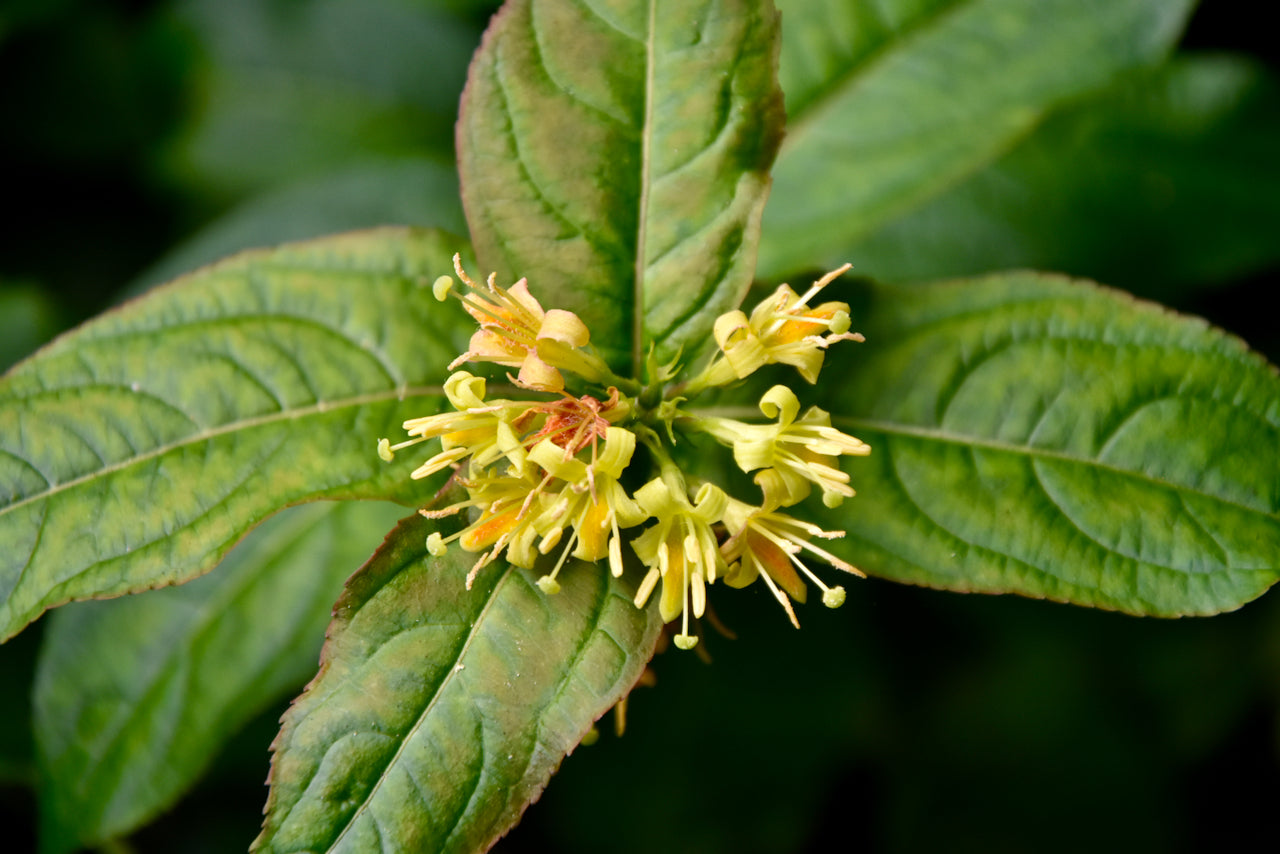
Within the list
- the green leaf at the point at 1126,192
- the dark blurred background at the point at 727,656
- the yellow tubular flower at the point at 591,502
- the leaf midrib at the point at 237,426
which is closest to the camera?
the yellow tubular flower at the point at 591,502

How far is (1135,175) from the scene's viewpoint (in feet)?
6.75

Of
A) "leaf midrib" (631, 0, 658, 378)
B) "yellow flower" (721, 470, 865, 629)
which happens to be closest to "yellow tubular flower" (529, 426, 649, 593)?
"yellow flower" (721, 470, 865, 629)

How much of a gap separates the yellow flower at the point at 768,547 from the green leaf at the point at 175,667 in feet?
2.30

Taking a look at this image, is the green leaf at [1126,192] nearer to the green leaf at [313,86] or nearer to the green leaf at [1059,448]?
the green leaf at [1059,448]

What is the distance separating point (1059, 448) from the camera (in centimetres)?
121

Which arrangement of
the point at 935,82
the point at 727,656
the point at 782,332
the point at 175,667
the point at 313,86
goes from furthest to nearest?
1. the point at 313,86
2. the point at 727,656
3. the point at 935,82
4. the point at 175,667
5. the point at 782,332

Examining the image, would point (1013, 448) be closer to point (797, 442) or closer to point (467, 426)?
point (797, 442)

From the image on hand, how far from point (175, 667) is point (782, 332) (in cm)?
118

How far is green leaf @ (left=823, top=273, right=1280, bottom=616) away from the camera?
1.14 meters

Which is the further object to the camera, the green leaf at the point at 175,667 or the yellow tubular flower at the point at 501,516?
the green leaf at the point at 175,667

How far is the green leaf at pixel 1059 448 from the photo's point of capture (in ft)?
3.75

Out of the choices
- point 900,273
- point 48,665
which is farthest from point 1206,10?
point 48,665

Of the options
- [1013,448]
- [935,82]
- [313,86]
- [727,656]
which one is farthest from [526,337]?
[313,86]

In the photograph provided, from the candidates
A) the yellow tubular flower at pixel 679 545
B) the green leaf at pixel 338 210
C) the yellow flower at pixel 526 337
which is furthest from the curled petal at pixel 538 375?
the green leaf at pixel 338 210
